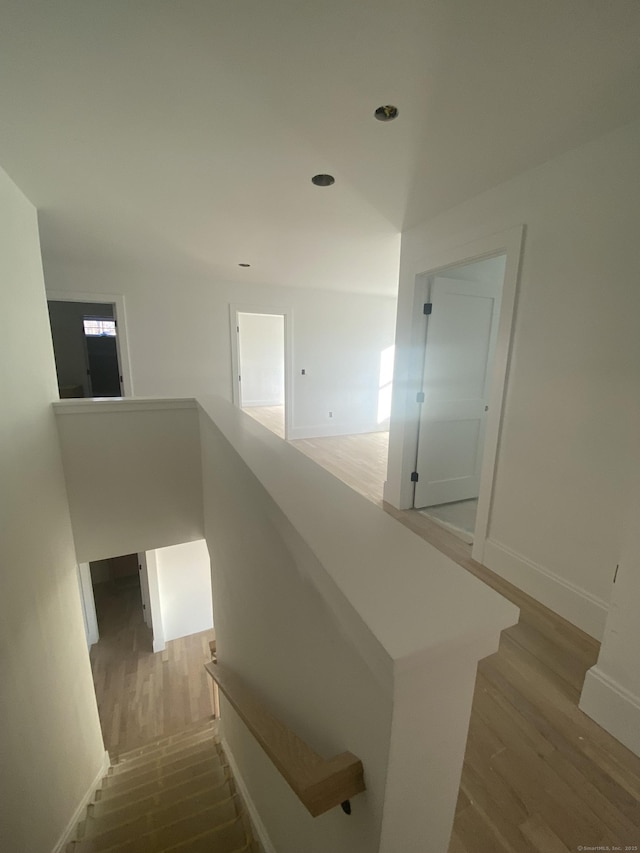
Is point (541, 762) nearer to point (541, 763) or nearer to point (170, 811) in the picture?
point (541, 763)

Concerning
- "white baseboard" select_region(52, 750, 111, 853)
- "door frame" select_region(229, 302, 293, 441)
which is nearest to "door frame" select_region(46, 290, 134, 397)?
"door frame" select_region(229, 302, 293, 441)

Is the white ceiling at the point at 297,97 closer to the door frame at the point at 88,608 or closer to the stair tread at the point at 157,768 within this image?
the stair tread at the point at 157,768

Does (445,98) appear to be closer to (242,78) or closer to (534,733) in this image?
(242,78)

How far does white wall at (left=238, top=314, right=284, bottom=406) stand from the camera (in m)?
8.39

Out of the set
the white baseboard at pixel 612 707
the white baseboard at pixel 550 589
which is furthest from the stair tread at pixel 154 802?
the white baseboard at pixel 550 589

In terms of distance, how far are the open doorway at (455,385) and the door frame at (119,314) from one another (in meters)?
3.61

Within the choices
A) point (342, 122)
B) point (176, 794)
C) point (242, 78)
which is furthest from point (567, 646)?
point (242, 78)

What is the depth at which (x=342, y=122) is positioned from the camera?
1486mm

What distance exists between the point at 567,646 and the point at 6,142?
3.69 m

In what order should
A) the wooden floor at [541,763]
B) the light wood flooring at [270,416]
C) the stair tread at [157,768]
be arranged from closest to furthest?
the wooden floor at [541,763]
the stair tread at [157,768]
the light wood flooring at [270,416]

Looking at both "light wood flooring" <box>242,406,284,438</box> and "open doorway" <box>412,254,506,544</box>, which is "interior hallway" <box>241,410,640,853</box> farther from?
"light wood flooring" <box>242,406,284,438</box>

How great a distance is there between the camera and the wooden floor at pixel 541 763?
1.03 meters

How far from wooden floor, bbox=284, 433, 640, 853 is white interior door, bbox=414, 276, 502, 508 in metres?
1.49

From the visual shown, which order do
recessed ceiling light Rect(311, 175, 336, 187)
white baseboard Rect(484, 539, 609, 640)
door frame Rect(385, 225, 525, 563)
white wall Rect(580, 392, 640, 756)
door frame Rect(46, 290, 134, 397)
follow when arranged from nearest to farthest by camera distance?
white wall Rect(580, 392, 640, 756)
white baseboard Rect(484, 539, 609, 640)
recessed ceiling light Rect(311, 175, 336, 187)
door frame Rect(385, 225, 525, 563)
door frame Rect(46, 290, 134, 397)
